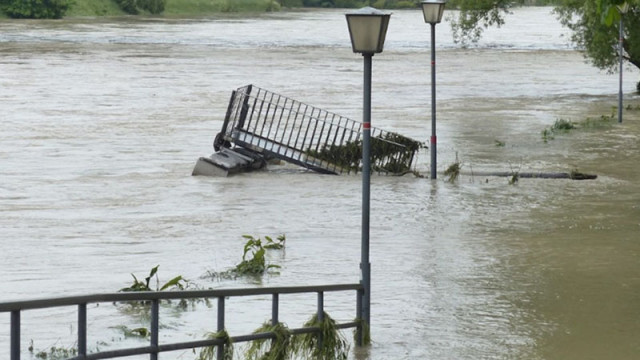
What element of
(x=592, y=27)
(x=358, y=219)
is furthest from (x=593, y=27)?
(x=358, y=219)

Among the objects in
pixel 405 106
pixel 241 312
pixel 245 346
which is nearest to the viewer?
pixel 245 346

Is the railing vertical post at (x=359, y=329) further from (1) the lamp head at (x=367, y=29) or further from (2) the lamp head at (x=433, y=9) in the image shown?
(2) the lamp head at (x=433, y=9)

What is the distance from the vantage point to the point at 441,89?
175 feet

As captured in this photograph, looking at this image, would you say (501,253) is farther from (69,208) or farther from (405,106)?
(405,106)

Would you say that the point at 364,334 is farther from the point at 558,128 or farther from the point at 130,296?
the point at 558,128

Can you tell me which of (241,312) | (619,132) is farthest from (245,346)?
(619,132)

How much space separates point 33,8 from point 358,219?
112 metres

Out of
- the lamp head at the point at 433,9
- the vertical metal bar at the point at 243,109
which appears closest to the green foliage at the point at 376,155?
the vertical metal bar at the point at 243,109

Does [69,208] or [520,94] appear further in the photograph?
[520,94]

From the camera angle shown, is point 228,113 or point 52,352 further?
point 228,113

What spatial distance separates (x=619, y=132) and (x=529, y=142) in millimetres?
3487

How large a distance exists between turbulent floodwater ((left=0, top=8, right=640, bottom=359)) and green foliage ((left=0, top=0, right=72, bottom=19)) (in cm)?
7684

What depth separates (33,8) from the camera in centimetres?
12788

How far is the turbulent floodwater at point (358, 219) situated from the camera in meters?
13.2
